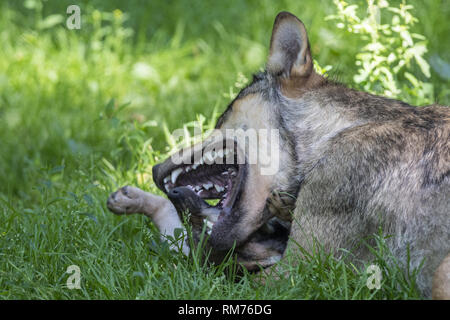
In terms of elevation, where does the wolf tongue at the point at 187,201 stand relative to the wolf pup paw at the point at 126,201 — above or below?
above

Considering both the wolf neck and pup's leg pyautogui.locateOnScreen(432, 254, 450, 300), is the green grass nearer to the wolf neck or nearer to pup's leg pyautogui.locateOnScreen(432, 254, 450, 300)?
pup's leg pyautogui.locateOnScreen(432, 254, 450, 300)

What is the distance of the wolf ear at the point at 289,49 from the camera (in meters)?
3.79

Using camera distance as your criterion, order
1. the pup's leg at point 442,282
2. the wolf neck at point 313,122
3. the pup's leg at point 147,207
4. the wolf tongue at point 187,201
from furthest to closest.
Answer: the pup's leg at point 147,207, the wolf tongue at point 187,201, the wolf neck at point 313,122, the pup's leg at point 442,282

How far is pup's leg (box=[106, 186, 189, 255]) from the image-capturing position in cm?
405

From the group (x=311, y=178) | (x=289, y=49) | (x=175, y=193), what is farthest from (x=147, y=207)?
(x=289, y=49)

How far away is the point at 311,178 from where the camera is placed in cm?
345

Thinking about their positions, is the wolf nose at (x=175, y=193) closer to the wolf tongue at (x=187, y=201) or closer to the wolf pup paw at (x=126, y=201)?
the wolf tongue at (x=187, y=201)

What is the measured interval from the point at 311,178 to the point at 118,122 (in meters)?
1.87

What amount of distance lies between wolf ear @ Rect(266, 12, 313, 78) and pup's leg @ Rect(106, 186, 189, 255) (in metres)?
1.10

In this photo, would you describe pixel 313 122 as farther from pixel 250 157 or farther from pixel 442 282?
pixel 442 282

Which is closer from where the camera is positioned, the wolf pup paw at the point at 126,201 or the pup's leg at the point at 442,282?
the pup's leg at the point at 442,282

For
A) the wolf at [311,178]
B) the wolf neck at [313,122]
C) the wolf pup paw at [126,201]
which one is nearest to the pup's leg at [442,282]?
the wolf at [311,178]

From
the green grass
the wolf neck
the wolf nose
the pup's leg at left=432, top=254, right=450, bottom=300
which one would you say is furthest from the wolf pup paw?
the pup's leg at left=432, top=254, right=450, bottom=300

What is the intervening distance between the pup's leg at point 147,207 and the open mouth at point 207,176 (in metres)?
0.11
